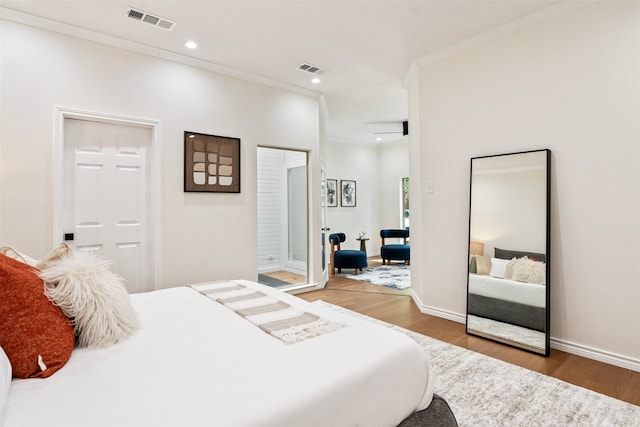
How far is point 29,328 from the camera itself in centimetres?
112

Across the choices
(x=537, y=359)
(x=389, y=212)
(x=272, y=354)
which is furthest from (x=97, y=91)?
(x=389, y=212)

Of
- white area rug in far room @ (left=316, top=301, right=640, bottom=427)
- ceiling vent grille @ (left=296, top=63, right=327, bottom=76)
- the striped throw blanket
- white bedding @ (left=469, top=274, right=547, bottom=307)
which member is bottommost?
white area rug in far room @ (left=316, top=301, right=640, bottom=427)

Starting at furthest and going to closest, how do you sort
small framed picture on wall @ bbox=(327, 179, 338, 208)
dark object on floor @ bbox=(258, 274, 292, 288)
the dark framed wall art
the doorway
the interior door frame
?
small framed picture on wall @ bbox=(327, 179, 338, 208), the doorway, dark object on floor @ bbox=(258, 274, 292, 288), the dark framed wall art, the interior door frame

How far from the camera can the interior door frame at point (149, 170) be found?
2.83 meters

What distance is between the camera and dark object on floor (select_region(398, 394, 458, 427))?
1.29m

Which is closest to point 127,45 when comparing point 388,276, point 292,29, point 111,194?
point 111,194

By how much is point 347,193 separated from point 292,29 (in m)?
4.83

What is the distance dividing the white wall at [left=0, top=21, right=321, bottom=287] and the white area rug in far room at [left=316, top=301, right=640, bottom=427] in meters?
2.55

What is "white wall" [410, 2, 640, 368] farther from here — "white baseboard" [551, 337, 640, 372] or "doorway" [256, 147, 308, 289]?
"doorway" [256, 147, 308, 289]

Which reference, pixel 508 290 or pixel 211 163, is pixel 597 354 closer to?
pixel 508 290

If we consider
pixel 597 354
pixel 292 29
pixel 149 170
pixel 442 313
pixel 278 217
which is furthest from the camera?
pixel 278 217

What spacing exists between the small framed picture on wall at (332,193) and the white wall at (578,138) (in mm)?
4115

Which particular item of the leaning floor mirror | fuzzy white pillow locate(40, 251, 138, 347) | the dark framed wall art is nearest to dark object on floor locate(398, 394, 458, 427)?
fuzzy white pillow locate(40, 251, 138, 347)

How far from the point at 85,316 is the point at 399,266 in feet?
19.2
